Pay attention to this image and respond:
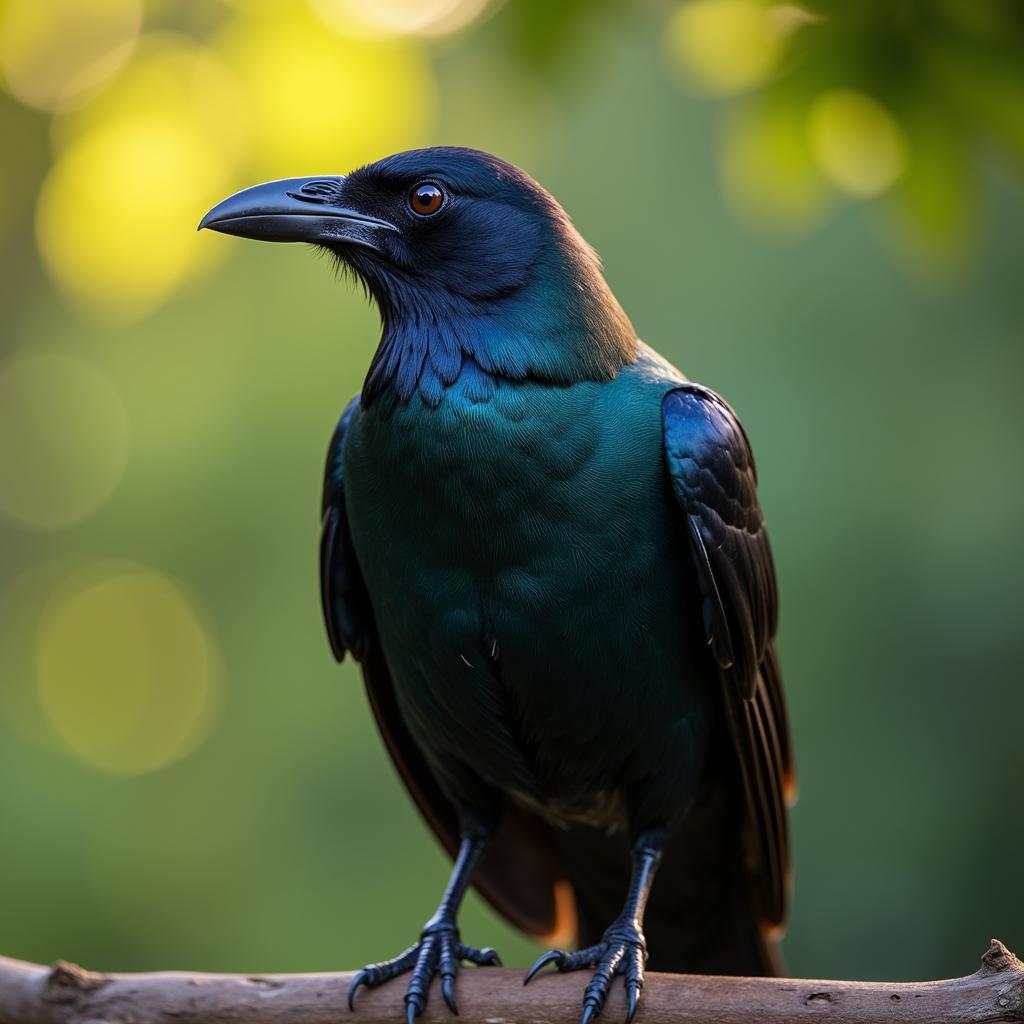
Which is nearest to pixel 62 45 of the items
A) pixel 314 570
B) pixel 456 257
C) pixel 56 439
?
pixel 456 257

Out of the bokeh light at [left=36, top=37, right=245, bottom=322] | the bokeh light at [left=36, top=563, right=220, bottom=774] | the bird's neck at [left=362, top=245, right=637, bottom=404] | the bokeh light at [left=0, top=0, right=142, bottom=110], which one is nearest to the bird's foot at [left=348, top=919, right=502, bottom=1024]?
the bird's neck at [left=362, top=245, right=637, bottom=404]

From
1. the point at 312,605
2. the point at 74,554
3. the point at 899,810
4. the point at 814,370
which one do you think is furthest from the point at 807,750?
the point at 74,554

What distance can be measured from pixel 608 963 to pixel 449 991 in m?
0.37

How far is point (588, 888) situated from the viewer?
13.5ft

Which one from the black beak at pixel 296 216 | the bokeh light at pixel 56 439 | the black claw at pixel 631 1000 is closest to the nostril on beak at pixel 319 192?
the black beak at pixel 296 216

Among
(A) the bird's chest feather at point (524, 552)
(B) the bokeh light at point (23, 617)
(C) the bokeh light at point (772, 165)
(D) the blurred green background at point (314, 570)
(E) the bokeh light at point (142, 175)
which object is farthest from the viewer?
(B) the bokeh light at point (23, 617)

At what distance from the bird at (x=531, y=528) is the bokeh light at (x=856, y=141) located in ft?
2.07

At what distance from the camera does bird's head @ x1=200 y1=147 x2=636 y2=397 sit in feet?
10.6

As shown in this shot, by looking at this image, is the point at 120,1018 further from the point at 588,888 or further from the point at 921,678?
the point at 921,678

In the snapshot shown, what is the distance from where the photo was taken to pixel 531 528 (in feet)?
10.2

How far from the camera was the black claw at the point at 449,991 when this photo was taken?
3.21 metres

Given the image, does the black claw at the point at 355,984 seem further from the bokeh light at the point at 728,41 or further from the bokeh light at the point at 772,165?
the bokeh light at the point at 728,41

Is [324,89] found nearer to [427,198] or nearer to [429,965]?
[427,198]

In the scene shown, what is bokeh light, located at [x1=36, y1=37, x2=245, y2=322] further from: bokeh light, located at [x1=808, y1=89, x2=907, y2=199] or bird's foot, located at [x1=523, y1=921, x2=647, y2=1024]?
bird's foot, located at [x1=523, y1=921, x2=647, y2=1024]
